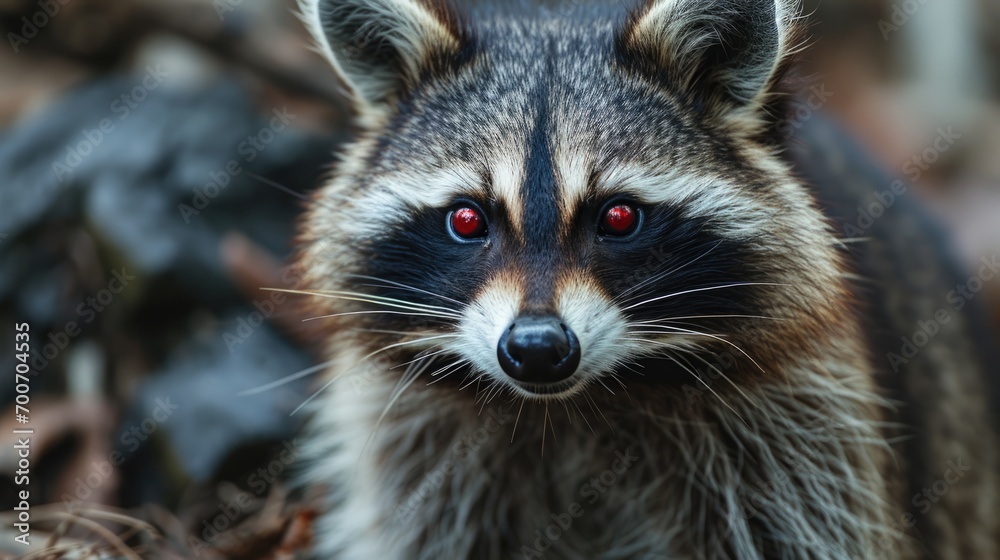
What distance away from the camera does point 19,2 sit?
6836 millimetres

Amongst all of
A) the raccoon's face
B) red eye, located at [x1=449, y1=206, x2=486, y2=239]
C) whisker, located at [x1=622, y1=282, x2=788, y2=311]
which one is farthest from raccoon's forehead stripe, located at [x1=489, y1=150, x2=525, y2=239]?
whisker, located at [x1=622, y1=282, x2=788, y2=311]

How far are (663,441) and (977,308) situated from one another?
2577mm

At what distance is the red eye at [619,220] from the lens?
10.9ft

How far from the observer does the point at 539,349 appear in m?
2.98

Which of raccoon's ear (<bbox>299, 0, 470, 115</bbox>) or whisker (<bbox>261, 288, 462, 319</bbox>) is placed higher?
raccoon's ear (<bbox>299, 0, 470, 115</bbox>)

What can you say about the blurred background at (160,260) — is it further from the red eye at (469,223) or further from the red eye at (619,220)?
the red eye at (469,223)

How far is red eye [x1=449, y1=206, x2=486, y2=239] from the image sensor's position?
11.3 ft

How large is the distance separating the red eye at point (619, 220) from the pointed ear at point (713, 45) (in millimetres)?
575

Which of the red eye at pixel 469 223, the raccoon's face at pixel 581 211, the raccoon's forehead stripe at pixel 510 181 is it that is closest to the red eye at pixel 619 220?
the raccoon's face at pixel 581 211

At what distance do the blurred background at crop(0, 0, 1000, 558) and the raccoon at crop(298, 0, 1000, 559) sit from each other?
0.50 m

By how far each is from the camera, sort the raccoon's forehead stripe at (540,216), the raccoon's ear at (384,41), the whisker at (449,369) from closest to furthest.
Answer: the raccoon's forehead stripe at (540,216), the whisker at (449,369), the raccoon's ear at (384,41)

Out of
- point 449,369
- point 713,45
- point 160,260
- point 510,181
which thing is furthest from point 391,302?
point 160,260

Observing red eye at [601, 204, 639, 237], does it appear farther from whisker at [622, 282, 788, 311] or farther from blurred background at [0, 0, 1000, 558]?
blurred background at [0, 0, 1000, 558]

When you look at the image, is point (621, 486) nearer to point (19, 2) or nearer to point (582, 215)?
point (582, 215)
